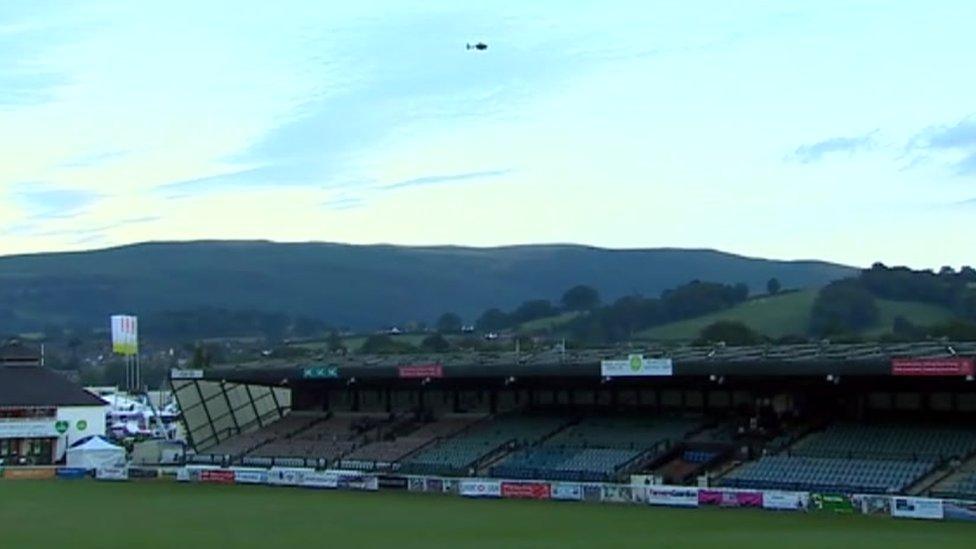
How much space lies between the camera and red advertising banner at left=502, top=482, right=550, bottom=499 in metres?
51.0

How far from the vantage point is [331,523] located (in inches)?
1677

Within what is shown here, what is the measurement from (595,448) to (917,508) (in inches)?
714

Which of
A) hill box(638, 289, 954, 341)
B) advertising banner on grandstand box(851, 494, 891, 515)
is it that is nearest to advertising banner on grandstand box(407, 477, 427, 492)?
advertising banner on grandstand box(851, 494, 891, 515)

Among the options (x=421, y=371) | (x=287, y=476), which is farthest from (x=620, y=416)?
(x=287, y=476)

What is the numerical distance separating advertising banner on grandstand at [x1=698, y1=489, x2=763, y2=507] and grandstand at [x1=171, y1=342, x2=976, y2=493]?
2.03 m

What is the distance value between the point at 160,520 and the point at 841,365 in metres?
23.1

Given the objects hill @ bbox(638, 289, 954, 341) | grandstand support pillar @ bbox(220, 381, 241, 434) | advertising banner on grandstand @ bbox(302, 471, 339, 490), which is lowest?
advertising banner on grandstand @ bbox(302, 471, 339, 490)

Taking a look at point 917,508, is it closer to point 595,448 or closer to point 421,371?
point 595,448

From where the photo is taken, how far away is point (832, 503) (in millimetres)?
43500

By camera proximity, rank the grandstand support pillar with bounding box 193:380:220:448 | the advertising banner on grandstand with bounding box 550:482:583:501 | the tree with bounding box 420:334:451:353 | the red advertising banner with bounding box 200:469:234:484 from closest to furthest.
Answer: the advertising banner on grandstand with bounding box 550:482:583:501, the red advertising banner with bounding box 200:469:234:484, the grandstand support pillar with bounding box 193:380:220:448, the tree with bounding box 420:334:451:353

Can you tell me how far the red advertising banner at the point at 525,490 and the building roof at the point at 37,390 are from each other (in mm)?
35913

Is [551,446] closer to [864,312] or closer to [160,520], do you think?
[160,520]

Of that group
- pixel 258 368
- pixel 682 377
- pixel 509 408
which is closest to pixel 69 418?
pixel 258 368

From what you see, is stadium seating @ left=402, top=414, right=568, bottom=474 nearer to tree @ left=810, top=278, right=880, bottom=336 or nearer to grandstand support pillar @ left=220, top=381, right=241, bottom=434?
grandstand support pillar @ left=220, top=381, right=241, bottom=434
